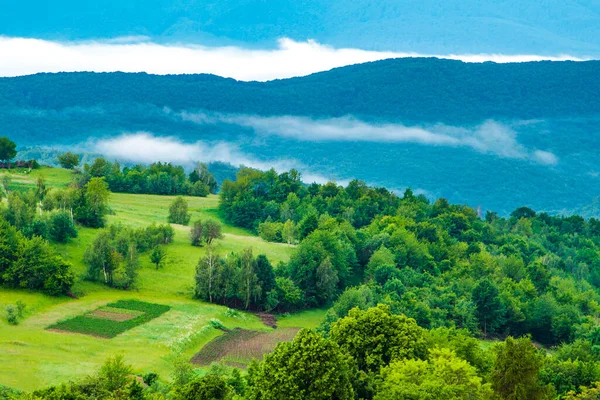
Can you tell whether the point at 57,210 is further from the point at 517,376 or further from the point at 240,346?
the point at 517,376

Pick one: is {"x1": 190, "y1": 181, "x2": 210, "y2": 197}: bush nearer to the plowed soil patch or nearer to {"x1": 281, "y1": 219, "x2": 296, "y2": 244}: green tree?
{"x1": 281, "y1": 219, "x2": 296, "y2": 244}: green tree

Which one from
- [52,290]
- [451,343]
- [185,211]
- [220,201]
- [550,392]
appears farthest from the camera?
[220,201]

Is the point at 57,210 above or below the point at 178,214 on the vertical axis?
above

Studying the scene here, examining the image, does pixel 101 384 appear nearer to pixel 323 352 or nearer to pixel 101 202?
pixel 323 352

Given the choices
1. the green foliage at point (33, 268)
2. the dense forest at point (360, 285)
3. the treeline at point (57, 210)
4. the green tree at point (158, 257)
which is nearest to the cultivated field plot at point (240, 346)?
Result: the dense forest at point (360, 285)

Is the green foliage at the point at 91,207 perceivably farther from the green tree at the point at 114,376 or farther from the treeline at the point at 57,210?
the green tree at the point at 114,376

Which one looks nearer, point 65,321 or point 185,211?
point 65,321

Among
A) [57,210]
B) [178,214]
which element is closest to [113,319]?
[57,210]

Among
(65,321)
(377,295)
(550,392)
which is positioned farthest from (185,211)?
(550,392)
